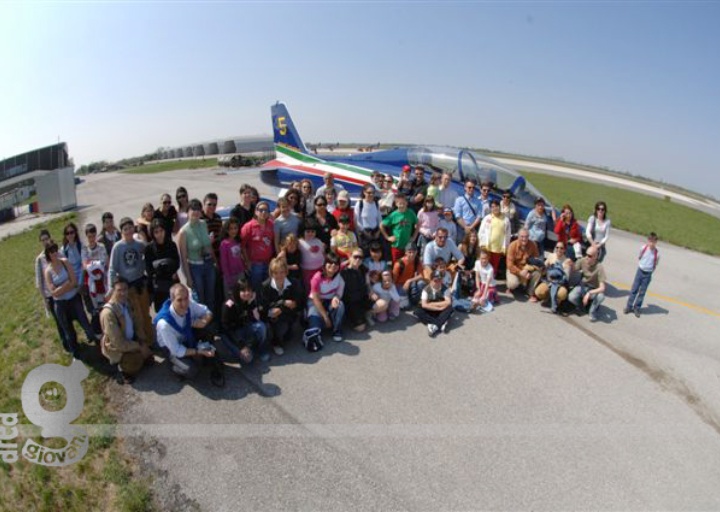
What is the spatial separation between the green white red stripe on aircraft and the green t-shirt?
4.59 meters

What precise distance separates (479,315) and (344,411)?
3.34 m

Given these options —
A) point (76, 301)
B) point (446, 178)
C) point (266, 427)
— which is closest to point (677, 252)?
point (446, 178)

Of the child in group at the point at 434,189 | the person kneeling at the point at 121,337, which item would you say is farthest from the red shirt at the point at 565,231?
the person kneeling at the point at 121,337

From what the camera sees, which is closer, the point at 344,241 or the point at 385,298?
the point at 385,298

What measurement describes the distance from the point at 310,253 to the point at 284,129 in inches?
479

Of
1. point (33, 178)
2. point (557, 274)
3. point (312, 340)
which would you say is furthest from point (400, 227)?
point (33, 178)

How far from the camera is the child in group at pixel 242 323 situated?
5.44m

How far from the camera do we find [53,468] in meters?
4.04

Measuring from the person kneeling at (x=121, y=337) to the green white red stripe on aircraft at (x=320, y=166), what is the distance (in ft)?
25.6

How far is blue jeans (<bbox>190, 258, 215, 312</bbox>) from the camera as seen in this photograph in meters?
5.79

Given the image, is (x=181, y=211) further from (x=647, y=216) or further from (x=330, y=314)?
(x=647, y=216)

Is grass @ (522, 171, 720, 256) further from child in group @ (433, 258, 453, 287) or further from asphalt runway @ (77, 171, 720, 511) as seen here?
child in group @ (433, 258, 453, 287)

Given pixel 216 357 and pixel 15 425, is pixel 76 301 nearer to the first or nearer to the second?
pixel 15 425

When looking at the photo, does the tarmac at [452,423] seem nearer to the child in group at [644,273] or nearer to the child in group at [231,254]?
the child in group at [644,273]
